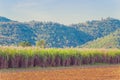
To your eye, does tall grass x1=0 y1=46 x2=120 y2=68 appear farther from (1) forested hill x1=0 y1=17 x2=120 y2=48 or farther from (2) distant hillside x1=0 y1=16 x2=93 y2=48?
(2) distant hillside x1=0 y1=16 x2=93 y2=48

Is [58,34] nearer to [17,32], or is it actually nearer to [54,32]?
[54,32]

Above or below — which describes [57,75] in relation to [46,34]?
above

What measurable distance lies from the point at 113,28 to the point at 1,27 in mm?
41564

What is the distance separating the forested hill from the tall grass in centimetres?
6987

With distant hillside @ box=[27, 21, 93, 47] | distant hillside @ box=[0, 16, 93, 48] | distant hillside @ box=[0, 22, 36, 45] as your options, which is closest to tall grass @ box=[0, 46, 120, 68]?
distant hillside @ box=[0, 16, 93, 48]

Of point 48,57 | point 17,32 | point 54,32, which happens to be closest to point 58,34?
point 54,32

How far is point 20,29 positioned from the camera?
125 m

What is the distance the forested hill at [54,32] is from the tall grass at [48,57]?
229 ft

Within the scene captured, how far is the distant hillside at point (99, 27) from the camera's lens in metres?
142

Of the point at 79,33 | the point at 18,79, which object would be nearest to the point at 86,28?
the point at 79,33

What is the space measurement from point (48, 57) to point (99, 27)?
392 ft

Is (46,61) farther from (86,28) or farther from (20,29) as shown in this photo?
(86,28)

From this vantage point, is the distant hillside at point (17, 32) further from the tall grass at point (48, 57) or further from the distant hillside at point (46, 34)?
the tall grass at point (48, 57)

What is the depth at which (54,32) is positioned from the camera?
423 feet
